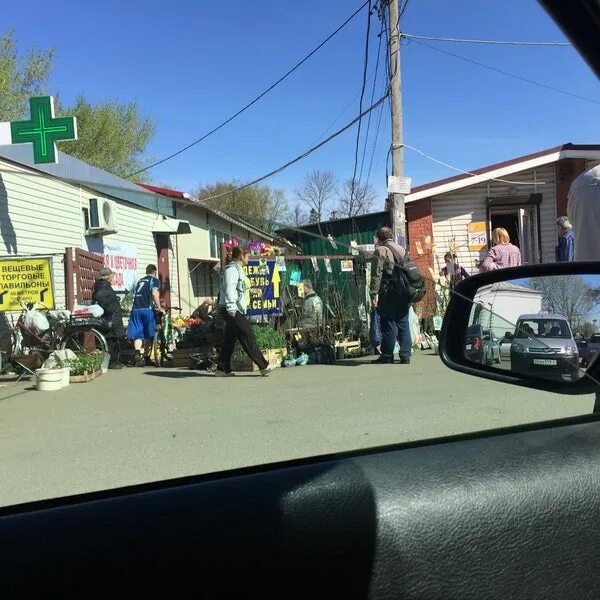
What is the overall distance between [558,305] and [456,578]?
0.91m

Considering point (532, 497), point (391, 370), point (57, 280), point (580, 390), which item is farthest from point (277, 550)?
point (57, 280)

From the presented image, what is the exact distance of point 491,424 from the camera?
445 cm

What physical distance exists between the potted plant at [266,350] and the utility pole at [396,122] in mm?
3498

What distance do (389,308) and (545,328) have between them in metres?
6.20

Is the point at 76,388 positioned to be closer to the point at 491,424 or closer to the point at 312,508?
the point at 491,424

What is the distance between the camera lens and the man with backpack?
7.36 metres

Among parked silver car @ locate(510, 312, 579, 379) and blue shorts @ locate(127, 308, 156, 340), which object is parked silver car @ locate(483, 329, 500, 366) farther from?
blue shorts @ locate(127, 308, 156, 340)

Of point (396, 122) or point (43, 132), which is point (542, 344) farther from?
point (396, 122)

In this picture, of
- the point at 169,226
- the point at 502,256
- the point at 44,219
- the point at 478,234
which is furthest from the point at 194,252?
the point at 502,256

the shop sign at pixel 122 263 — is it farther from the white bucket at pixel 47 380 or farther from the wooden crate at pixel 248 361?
the white bucket at pixel 47 380

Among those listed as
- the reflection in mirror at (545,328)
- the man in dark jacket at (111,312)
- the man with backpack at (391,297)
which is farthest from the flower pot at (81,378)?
the reflection in mirror at (545,328)

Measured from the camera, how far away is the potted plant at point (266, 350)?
8.34 meters

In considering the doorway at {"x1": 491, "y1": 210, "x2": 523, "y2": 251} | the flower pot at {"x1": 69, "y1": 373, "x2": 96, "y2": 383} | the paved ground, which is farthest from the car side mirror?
the doorway at {"x1": 491, "y1": 210, "x2": 523, "y2": 251}

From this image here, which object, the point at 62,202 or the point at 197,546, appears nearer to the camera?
the point at 197,546
